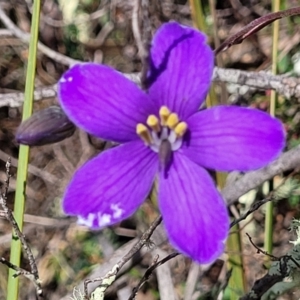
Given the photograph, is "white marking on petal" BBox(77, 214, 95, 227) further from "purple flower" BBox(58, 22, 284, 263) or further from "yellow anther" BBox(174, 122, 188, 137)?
"yellow anther" BBox(174, 122, 188, 137)

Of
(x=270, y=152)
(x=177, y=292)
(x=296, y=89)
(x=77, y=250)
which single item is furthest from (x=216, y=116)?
(x=77, y=250)

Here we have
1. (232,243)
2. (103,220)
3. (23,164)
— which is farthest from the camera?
(232,243)

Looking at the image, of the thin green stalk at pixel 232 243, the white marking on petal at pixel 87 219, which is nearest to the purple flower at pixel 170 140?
the white marking on petal at pixel 87 219

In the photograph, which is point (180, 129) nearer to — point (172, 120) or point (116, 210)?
point (172, 120)

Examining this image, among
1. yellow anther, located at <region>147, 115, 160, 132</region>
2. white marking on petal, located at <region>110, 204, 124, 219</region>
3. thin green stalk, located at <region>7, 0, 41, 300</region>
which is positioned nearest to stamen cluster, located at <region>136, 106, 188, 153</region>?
yellow anther, located at <region>147, 115, 160, 132</region>

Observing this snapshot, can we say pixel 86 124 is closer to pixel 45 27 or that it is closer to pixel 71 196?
pixel 71 196

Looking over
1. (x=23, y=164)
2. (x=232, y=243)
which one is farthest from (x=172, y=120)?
(x=232, y=243)
